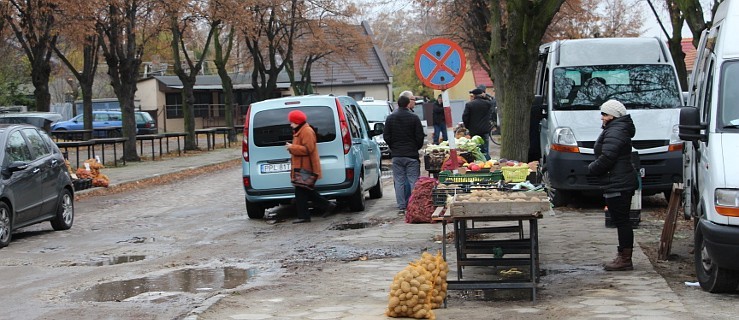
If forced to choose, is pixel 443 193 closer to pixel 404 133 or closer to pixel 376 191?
pixel 404 133

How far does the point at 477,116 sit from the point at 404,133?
5.82 meters

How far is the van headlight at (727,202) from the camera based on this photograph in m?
8.08

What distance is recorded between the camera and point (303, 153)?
1498 cm

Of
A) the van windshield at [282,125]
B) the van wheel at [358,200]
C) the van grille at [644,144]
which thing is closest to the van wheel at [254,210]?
the van windshield at [282,125]

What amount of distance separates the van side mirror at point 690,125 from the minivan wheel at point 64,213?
32.3ft

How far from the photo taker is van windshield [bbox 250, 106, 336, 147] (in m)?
15.8

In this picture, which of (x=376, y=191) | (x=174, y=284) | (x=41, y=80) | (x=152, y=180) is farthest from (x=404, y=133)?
(x=41, y=80)

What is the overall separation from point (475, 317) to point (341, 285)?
6.73 feet

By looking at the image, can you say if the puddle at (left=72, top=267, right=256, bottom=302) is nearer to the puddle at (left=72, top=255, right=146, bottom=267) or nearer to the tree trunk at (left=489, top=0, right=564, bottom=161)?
the puddle at (left=72, top=255, right=146, bottom=267)

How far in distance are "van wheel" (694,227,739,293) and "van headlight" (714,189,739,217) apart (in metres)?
0.37

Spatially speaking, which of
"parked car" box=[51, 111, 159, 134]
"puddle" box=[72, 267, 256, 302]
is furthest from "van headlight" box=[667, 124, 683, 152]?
"parked car" box=[51, 111, 159, 134]

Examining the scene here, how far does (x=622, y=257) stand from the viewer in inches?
384

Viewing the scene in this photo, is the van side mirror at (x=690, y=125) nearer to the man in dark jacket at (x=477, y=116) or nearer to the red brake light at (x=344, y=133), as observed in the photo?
the red brake light at (x=344, y=133)

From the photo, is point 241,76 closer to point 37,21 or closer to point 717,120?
point 37,21
